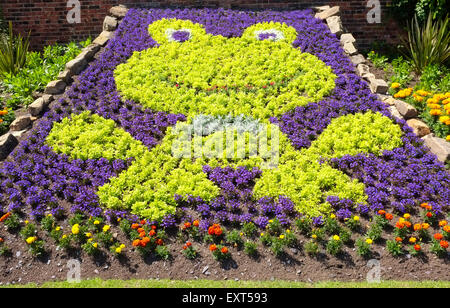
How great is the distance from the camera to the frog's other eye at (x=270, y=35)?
35.2 ft

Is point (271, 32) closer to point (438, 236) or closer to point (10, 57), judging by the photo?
point (10, 57)

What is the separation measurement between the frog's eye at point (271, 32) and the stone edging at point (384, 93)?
1.15m

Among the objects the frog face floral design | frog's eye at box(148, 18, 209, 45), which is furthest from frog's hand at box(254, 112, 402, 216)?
frog's eye at box(148, 18, 209, 45)

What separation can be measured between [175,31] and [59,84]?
11.0 feet

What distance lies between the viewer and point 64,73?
9.54 metres

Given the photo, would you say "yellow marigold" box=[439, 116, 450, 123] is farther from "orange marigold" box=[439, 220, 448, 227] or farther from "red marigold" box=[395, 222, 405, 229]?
"red marigold" box=[395, 222, 405, 229]

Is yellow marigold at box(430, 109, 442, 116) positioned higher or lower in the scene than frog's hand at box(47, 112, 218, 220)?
higher

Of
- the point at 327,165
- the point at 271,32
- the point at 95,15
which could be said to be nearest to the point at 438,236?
the point at 327,165

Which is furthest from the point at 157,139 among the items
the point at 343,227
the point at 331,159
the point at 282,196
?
the point at 343,227

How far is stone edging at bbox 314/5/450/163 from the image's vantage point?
7.54m

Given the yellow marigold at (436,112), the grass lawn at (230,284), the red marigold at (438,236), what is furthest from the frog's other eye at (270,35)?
the grass lawn at (230,284)

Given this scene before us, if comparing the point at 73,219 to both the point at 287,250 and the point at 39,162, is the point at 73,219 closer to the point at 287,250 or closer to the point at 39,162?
the point at 39,162

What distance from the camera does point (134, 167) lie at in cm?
720

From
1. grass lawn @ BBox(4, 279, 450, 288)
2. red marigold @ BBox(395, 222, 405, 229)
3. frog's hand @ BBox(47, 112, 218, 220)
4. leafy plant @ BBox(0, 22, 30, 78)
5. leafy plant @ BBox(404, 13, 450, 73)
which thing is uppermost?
leafy plant @ BBox(404, 13, 450, 73)
